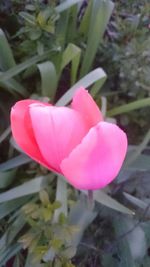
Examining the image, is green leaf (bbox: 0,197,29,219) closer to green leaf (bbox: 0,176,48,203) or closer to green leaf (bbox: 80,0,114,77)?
green leaf (bbox: 0,176,48,203)

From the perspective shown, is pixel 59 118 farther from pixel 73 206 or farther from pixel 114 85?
pixel 114 85

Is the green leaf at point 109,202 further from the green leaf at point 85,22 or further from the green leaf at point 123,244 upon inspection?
the green leaf at point 85,22

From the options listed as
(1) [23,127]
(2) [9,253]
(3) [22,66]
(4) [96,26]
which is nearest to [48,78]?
(3) [22,66]

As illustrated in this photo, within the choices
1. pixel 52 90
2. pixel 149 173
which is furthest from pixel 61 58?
pixel 149 173

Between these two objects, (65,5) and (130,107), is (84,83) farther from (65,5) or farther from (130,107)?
(65,5)

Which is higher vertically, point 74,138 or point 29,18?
point 74,138

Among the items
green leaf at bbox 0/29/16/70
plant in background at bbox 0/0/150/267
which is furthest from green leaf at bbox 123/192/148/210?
green leaf at bbox 0/29/16/70
